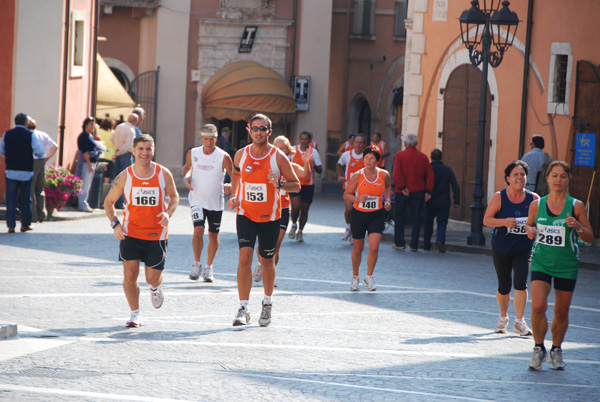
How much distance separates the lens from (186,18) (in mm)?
35031

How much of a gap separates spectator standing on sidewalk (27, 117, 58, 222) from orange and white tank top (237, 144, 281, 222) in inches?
350

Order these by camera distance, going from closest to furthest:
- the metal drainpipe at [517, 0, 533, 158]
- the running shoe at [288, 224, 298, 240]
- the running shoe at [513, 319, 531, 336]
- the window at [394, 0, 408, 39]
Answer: the running shoe at [513, 319, 531, 336] → the running shoe at [288, 224, 298, 240] → the metal drainpipe at [517, 0, 533, 158] → the window at [394, 0, 408, 39]

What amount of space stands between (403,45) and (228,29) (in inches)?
329

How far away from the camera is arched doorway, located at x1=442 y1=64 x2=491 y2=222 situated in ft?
73.2

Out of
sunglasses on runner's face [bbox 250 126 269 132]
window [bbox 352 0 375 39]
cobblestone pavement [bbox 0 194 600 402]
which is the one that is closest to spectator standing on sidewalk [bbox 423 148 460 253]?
cobblestone pavement [bbox 0 194 600 402]

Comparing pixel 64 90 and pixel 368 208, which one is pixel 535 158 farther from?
pixel 64 90

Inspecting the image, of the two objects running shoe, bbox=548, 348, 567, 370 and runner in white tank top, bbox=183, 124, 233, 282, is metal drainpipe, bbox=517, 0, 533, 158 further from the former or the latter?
running shoe, bbox=548, 348, 567, 370

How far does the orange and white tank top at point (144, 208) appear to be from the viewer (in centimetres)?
973

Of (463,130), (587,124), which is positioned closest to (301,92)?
(463,130)

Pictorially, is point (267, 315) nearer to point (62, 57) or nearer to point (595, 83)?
point (595, 83)

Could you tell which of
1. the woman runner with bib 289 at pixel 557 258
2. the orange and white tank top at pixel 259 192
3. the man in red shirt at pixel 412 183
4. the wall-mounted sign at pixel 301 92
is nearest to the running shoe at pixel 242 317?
the orange and white tank top at pixel 259 192

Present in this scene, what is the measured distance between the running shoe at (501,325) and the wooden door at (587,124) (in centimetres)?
921

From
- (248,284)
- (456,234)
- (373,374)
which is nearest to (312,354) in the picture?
(373,374)

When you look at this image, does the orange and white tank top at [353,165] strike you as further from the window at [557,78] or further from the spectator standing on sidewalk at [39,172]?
the spectator standing on sidewalk at [39,172]
